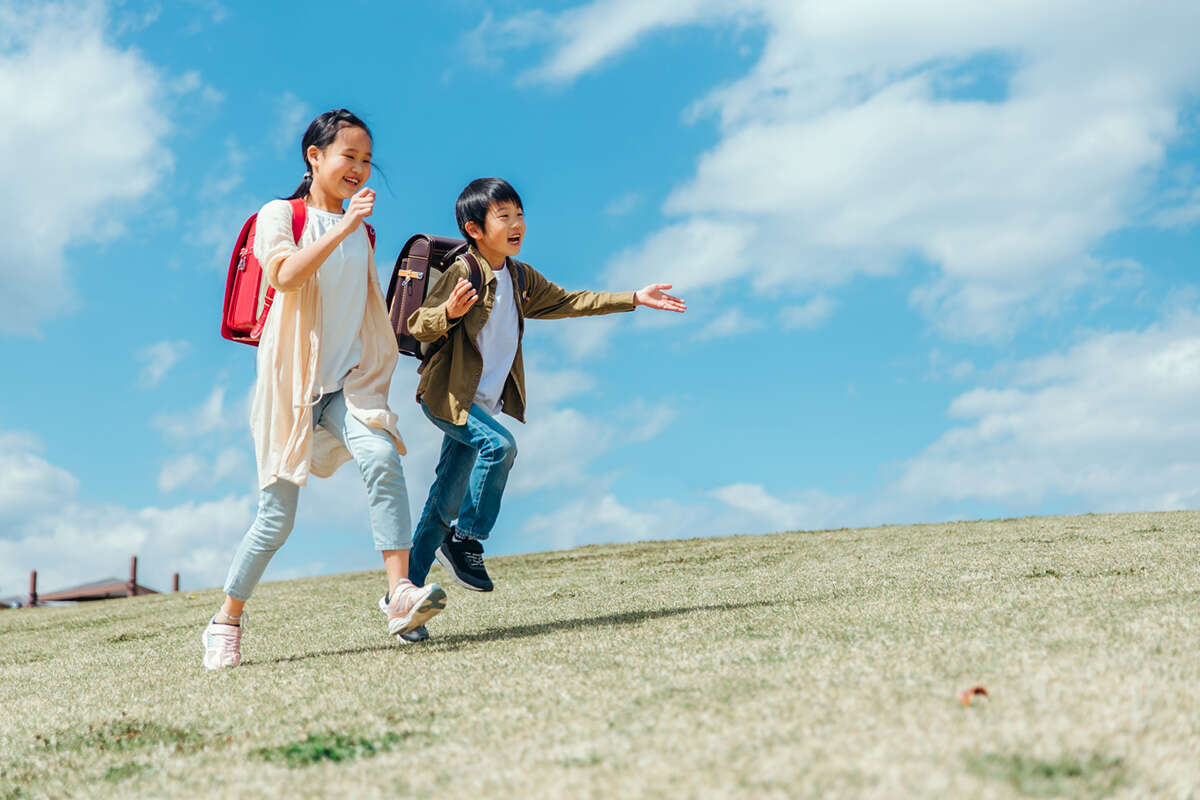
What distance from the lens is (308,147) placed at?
200 inches

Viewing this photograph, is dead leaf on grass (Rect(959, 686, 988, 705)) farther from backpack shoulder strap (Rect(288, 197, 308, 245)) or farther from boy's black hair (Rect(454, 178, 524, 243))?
backpack shoulder strap (Rect(288, 197, 308, 245))

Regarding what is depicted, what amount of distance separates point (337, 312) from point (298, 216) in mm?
510

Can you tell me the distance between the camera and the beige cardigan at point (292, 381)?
15.9 ft

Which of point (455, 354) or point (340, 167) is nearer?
Result: point (340, 167)

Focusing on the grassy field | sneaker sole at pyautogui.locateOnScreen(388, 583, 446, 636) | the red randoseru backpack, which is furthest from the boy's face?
the grassy field

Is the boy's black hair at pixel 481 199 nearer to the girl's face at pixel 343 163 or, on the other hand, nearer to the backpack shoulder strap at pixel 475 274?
the backpack shoulder strap at pixel 475 274

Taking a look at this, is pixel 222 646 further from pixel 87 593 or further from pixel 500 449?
pixel 87 593

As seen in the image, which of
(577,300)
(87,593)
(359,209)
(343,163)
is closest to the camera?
(359,209)

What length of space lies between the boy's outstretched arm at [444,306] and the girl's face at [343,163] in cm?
65

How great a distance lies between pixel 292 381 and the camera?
4891mm

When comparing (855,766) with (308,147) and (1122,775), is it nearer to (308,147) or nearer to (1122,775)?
(1122,775)

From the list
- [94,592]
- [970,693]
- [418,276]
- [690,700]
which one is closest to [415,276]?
[418,276]

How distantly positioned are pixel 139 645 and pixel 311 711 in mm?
4618

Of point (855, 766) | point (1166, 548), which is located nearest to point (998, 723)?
point (855, 766)
